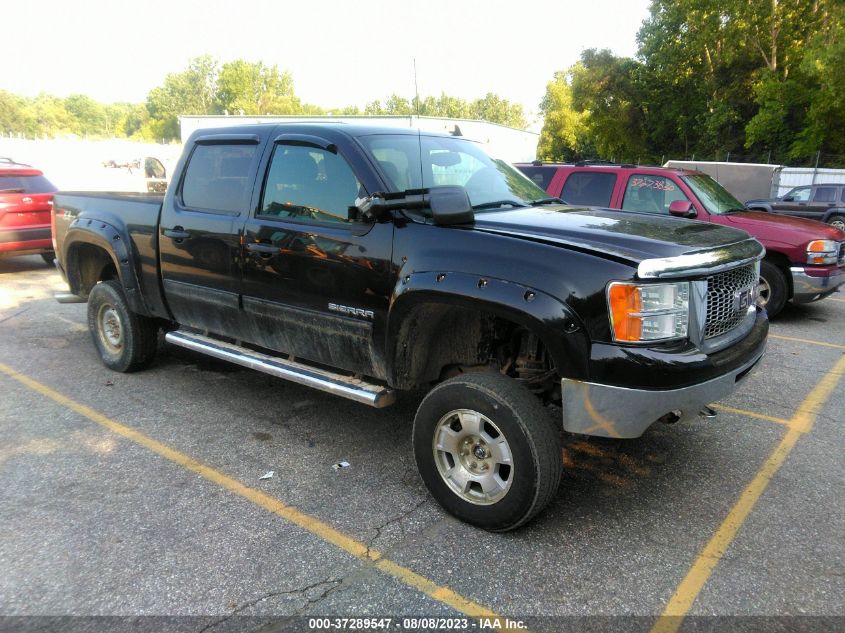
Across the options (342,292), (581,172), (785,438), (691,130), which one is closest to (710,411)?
(785,438)

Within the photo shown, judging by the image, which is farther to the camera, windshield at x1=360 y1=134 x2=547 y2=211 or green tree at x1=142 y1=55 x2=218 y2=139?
green tree at x1=142 y1=55 x2=218 y2=139

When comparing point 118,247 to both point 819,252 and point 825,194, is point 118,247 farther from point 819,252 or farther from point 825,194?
point 825,194

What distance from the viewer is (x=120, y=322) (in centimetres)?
538

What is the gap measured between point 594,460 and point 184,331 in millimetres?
3268

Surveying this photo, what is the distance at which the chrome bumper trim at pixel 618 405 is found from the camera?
2795 millimetres

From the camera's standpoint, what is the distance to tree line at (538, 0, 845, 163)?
2814cm

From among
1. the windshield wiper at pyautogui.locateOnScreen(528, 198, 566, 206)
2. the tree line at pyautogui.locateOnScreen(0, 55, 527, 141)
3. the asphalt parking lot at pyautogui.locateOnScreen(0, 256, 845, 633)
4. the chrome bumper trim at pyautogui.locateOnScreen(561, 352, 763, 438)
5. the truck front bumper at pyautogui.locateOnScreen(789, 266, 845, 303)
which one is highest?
the tree line at pyautogui.locateOnScreen(0, 55, 527, 141)

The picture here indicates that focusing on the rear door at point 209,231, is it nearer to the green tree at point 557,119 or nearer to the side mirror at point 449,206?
the side mirror at point 449,206

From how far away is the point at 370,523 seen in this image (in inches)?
129

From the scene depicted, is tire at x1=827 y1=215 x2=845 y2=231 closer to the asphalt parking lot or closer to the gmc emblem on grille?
the asphalt parking lot

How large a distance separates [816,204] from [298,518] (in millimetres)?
17923

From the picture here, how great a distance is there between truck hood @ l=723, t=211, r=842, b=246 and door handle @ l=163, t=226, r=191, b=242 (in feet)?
20.5

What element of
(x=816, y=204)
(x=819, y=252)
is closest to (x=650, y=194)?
(x=819, y=252)

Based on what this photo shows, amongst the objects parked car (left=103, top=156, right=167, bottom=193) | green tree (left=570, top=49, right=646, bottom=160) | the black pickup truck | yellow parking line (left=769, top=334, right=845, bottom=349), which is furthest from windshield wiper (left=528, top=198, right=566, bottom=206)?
green tree (left=570, top=49, right=646, bottom=160)
